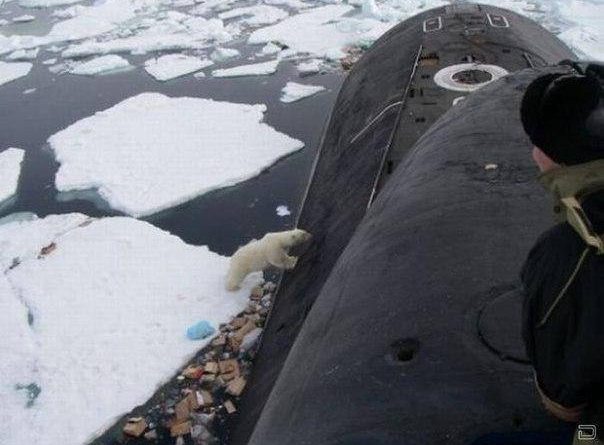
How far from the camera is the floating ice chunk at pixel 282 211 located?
28.6 ft

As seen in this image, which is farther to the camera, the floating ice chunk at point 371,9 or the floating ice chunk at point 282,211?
the floating ice chunk at point 371,9

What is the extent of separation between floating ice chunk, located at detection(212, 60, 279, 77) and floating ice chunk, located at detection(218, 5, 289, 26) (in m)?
4.12

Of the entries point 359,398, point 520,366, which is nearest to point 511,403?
point 520,366

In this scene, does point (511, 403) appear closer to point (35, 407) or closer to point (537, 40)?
point (35, 407)

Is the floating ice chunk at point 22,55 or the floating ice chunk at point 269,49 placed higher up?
the floating ice chunk at point 269,49

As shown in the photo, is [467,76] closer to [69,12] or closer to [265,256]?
[265,256]

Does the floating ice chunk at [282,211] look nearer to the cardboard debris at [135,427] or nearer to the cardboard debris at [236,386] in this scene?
the cardboard debris at [236,386]

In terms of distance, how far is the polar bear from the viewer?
6434mm

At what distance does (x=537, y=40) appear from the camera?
841 cm

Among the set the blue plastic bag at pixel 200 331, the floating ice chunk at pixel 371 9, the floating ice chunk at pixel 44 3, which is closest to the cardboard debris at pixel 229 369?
Answer: the blue plastic bag at pixel 200 331

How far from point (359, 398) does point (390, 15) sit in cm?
1531

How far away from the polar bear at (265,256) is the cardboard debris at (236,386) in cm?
126

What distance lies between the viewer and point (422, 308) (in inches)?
111
